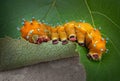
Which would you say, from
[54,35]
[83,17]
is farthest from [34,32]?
[83,17]

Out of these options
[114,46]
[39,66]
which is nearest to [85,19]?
[114,46]

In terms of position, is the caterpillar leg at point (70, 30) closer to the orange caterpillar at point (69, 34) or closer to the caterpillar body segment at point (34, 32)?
the orange caterpillar at point (69, 34)

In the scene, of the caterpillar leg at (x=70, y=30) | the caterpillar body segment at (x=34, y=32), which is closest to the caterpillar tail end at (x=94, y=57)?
the caterpillar leg at (x=70, y=30)

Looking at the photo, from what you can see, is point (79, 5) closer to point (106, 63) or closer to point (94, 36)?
point (94, 36)

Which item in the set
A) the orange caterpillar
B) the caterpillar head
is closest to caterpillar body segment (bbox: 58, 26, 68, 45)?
the orange caterpillar

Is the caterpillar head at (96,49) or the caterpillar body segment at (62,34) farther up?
the caterpillar body segment at (62,34)

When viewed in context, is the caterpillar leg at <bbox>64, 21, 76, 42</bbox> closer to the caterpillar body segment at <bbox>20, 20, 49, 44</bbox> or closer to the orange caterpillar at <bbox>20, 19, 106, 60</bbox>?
the orange caterpillar at <bbox>20, 19, 106, 60</bbox>
